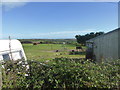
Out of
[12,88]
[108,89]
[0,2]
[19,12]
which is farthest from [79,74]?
[19,12]

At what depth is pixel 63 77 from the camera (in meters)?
1.32

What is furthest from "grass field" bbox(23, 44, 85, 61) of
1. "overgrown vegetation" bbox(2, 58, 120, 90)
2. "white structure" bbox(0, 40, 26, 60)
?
"overgrown vegetation" bbox(2, 58, 120, 90)

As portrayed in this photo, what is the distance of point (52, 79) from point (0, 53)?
1306 mm

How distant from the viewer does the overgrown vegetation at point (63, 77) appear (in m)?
1.26

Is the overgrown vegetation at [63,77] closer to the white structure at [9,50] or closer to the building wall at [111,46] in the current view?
the white structure at [9,50]

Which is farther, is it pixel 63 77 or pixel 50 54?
pixel 50 54

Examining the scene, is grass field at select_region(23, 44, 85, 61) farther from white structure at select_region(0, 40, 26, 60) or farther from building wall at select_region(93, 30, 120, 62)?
building wall at select_region(93, 30, 120, 62)

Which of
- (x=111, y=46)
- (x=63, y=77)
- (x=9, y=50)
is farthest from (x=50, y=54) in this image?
(x=63, y=77)

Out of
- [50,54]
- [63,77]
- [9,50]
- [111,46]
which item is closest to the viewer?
[63,77]

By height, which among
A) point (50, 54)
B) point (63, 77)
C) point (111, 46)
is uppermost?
point (111, 46)

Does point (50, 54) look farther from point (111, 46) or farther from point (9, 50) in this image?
point (9, 50)

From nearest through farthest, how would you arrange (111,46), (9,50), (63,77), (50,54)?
(63,77), (9,50), (111,46), (50,54)

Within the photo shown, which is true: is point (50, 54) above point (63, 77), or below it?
below

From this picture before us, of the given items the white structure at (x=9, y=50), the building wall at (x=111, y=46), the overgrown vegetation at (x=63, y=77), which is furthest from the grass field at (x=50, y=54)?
the building wall at (x=111, y=46)
